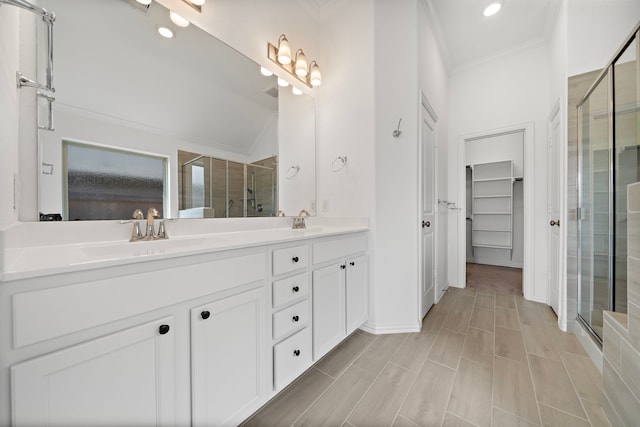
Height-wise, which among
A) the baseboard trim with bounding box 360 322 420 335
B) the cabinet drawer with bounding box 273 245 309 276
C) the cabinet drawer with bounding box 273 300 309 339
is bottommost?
the baseboard trim with bounding box 360 322 420 335

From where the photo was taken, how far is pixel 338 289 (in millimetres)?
1655

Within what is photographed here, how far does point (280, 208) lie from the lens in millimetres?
2043

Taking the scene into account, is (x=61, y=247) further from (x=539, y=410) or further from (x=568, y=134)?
(x=568, y=134)

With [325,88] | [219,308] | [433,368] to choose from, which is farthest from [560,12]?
[219,308]

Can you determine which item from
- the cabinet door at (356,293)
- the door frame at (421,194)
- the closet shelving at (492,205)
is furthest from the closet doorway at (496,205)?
the cabinet door at (356,293)

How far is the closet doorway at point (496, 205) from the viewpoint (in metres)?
4.00

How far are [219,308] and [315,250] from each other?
642 millimetres

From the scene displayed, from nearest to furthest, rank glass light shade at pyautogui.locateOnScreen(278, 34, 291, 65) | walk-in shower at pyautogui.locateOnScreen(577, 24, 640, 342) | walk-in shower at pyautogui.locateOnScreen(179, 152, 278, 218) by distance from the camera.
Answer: walk-in shower at pyautogui.locateOnScreen(179, 152, 278, 218) → walk-in shower at pyautogui.locateOnScreen(577, 24, 640, 342) → glass light shade at pyautogui.locateOnScreen(278, 34, 291, 65)

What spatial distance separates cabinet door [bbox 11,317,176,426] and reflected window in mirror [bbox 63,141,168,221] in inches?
26.9

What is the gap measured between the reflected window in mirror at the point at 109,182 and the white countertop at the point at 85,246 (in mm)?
78

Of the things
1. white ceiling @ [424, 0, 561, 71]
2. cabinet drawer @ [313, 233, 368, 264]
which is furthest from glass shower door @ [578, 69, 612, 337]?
cabinet drawer @ [313, 233, 368, 264]

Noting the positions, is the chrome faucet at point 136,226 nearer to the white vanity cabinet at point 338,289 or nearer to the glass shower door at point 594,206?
the white vanity cabinet at point 338,289

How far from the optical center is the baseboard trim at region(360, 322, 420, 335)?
78.5 inches

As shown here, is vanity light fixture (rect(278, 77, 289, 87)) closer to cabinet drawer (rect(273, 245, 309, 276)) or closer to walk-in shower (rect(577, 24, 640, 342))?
cabinet drawer (rect(273, 245, 309, 276))
